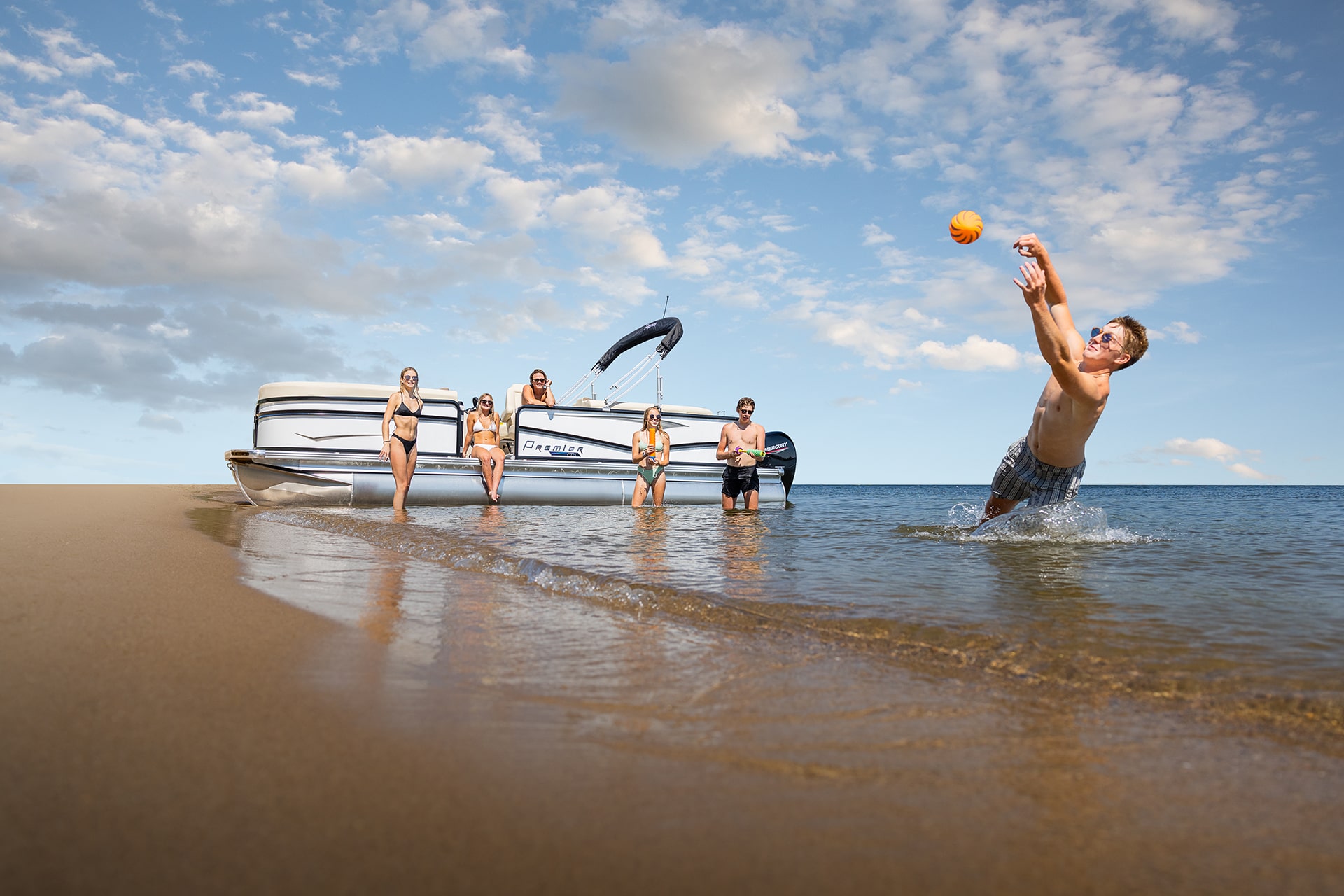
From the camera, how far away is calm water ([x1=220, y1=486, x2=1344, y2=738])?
246cm

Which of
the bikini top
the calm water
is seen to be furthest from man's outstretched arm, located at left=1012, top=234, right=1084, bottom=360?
the bikini top

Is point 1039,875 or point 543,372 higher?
point 543,372

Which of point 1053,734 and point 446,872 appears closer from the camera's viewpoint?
point 446,872

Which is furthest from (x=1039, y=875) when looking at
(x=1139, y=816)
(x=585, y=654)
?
(x=585, y=654)

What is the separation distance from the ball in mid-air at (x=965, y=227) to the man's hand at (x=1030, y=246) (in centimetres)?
36

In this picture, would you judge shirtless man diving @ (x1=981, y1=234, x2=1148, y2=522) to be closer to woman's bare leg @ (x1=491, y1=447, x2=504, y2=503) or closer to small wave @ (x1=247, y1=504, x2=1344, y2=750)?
small wave @ (x1=247, y1=504, x2=1344, y2=750)

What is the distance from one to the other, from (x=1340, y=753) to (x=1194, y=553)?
4.86 m

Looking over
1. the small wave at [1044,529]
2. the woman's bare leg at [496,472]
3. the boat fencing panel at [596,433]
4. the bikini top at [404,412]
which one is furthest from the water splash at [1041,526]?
the bikini top at [404,412]

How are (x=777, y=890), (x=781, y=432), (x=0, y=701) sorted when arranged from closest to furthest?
(x=777, y=890) < (x=0, y=701) < (x=781, y=432)

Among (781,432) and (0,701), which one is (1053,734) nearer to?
→ (0,701)

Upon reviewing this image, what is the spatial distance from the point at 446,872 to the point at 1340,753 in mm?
1978

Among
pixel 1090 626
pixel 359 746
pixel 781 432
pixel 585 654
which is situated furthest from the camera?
pixel 781 432

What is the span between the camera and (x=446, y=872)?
1099 millimetres

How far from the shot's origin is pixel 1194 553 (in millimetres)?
6000
